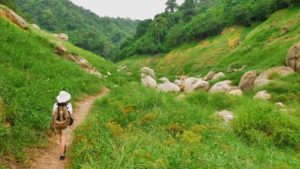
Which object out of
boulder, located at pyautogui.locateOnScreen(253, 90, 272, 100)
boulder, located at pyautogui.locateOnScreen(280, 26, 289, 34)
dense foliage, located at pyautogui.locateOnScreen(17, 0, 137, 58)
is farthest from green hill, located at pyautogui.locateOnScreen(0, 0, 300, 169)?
dense foliage, located at pyautogui.locateOnScreen(17, 0, 137, 58)

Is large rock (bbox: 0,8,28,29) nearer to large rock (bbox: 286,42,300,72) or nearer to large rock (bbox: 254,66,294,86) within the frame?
large rock (bbox: 254,66,294,86)

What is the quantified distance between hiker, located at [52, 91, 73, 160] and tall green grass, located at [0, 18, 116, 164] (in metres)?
1.09

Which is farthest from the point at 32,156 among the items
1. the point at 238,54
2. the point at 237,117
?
the point at 238,54

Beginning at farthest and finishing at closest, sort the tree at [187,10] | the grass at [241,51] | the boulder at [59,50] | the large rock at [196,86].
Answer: the tree at [187,10], the grass at [241,51], the large rock at [196,86], the boulder at [59,50]

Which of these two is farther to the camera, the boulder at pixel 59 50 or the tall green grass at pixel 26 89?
the boulder at pixel 59 50

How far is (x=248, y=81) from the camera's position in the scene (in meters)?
42.4

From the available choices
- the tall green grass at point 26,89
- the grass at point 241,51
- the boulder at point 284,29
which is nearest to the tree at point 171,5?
the grass at point 241,51

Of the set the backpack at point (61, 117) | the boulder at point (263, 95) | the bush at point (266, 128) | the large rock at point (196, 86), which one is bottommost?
the large rock at point (196, 86)

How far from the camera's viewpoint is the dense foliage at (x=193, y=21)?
89000 mm

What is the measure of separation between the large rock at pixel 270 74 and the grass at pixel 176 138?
51.9ft

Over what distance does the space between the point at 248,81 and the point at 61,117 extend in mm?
32763

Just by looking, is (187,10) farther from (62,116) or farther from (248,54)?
(62,116)

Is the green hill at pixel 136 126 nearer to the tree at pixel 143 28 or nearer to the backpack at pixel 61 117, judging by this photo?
the backpack at pixel 61 117

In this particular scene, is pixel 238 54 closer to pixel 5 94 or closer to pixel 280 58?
pixel 280 58
